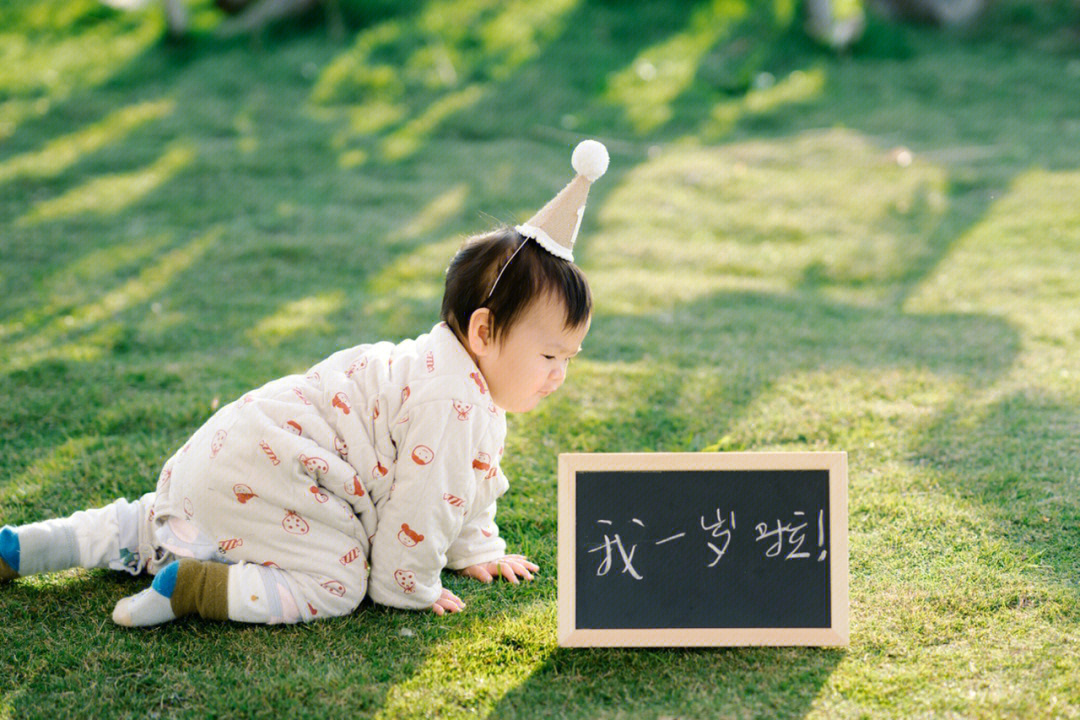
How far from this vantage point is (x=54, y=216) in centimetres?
540

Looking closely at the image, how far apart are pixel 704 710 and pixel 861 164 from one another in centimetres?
495

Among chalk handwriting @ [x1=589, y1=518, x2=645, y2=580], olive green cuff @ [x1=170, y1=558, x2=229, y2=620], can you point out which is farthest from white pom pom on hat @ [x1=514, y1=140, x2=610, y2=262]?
olive green cuff @ [x1=170, y1=558, x2=229, y2=620]

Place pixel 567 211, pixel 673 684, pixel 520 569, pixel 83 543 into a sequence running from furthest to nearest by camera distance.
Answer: pixel 520 569 → pixel 83 543 → pixel 567 211 → pixel 673 684

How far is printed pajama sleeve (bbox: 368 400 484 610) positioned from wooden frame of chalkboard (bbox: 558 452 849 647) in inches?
10.7

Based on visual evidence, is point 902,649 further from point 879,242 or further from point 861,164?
point 861,164

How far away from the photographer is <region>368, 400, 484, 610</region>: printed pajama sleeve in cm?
213

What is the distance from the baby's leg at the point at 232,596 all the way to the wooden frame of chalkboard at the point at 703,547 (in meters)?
0.52

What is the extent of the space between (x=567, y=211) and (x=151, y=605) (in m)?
1.11

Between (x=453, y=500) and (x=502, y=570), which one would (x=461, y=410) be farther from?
(x=502, y=570)

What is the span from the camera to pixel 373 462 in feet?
7.23

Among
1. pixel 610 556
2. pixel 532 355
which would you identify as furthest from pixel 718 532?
pixel 532 355

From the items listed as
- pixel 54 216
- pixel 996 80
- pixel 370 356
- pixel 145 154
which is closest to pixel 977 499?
pixel 370 356

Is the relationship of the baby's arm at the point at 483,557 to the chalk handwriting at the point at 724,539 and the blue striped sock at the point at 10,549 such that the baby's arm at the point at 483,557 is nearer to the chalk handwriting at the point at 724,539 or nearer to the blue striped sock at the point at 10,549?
the chalk handwriting at the point at 724,539

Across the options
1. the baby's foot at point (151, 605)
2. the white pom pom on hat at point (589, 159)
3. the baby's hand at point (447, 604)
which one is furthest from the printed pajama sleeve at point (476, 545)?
the white pom pom on hat at point (589, 159)
